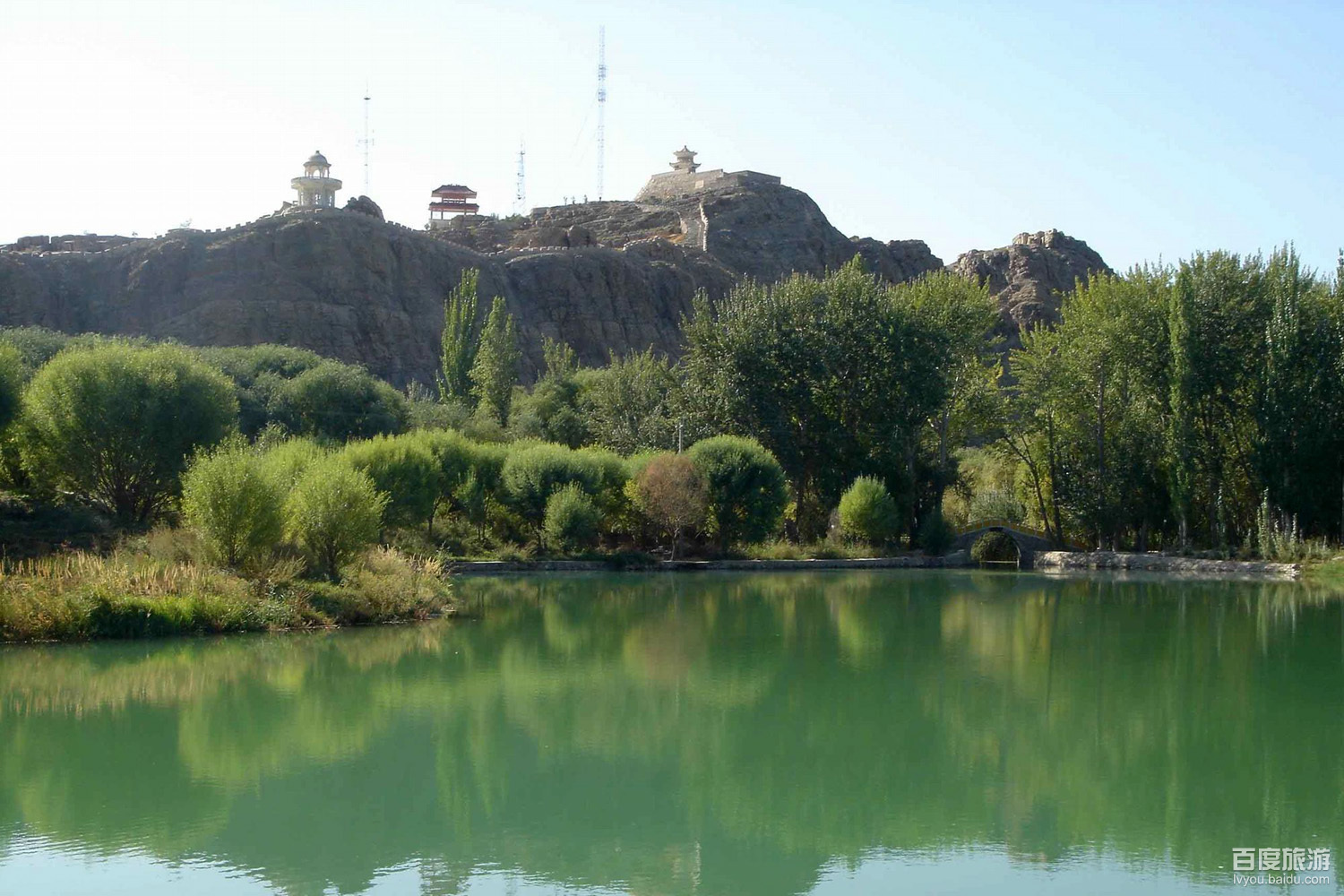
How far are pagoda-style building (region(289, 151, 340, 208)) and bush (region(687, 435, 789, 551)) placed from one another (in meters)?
50.0

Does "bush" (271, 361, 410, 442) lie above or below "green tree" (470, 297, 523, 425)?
below

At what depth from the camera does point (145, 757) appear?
44.0ft

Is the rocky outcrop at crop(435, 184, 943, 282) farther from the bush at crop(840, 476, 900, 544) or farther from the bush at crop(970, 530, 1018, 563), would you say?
the bush at crop(840, 476, 900, 544)

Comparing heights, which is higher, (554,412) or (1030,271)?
(1030,271)

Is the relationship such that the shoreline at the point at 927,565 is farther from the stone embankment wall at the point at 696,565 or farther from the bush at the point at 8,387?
the bush at the point at 8,387

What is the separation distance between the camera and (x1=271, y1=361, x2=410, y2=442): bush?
4597 cm

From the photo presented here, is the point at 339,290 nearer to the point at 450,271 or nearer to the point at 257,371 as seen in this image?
the point at 450,271

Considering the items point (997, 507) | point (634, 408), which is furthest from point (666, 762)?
point (997, 507)

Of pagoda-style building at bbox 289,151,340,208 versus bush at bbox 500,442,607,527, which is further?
pagoda-style building at bbox 289,151,340,208

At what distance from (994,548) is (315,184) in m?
53.3

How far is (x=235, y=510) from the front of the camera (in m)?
23.9

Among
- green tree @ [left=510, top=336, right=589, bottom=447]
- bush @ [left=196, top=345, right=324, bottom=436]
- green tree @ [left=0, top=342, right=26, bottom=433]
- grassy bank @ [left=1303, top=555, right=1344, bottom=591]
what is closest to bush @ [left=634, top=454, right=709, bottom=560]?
green tree @ [left=510, top=336, right=589, bottom=447]

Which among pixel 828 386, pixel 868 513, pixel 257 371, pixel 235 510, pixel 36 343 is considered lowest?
pixel 868 513

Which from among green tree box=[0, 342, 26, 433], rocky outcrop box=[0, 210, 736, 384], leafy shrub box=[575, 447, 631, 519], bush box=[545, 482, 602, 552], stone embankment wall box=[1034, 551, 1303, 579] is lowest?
stone embankment wall box=[1034, 551, 1303, 579]
